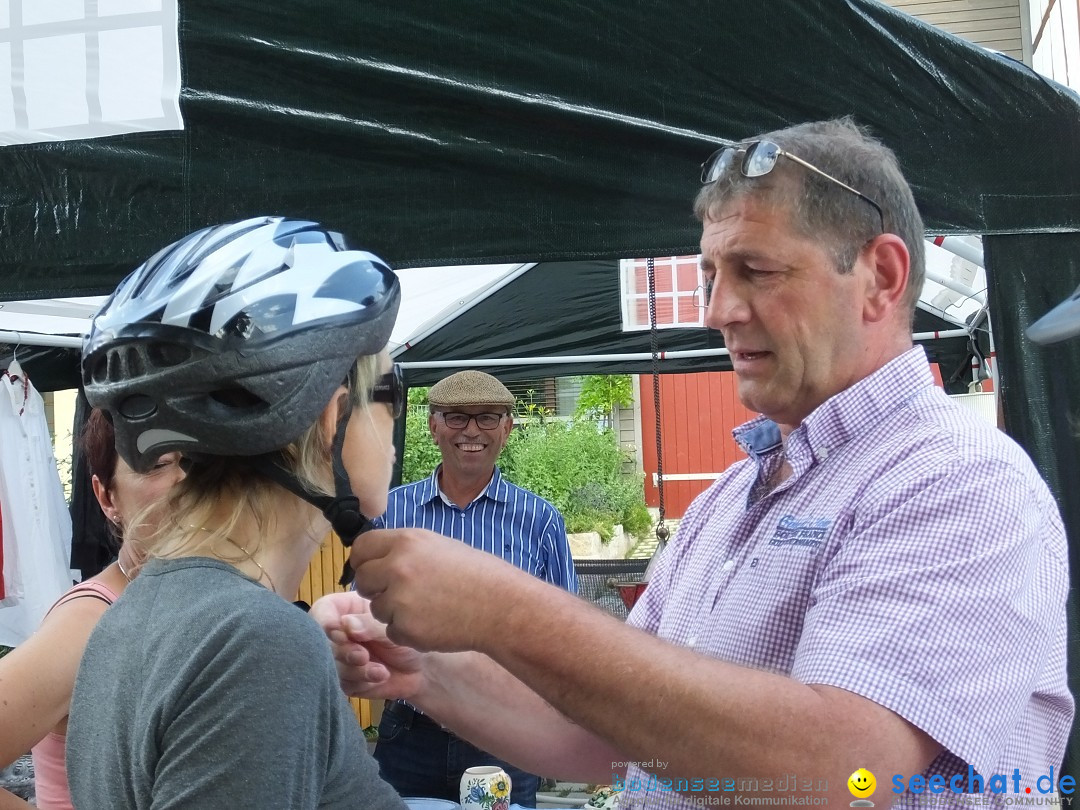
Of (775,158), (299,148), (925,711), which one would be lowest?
(925,711)

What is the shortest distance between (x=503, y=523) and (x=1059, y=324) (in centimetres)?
325

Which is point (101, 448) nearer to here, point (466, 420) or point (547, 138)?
point (547, 138)

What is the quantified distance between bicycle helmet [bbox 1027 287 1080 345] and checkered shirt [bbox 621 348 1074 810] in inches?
29.4

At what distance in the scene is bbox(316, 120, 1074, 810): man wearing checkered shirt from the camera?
131 cm

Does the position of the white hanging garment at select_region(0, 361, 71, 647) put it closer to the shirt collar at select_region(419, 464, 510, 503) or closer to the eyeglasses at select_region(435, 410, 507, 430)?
the shirt collar at select_region(419, 464, 510, 503)

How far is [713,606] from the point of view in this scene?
179 cm

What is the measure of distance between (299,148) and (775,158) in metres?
1.47

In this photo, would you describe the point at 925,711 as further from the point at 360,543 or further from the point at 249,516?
the point at 249,516

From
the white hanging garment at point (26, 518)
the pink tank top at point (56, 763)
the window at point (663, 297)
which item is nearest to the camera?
the pink tank top at point (56, 763)

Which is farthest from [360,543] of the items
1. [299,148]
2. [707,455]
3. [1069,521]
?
[707,455]

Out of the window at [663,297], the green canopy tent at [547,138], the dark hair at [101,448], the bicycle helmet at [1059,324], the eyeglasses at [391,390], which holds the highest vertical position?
the window at [663,297]

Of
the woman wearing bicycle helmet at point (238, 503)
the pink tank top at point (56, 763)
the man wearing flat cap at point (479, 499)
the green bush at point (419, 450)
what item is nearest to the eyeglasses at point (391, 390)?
the woman wearing bicycle helmet at point (238, 503)

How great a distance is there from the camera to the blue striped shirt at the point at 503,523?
16.9 feet

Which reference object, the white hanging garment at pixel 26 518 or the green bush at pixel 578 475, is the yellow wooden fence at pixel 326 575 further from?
the green bush at pixel 578 475
